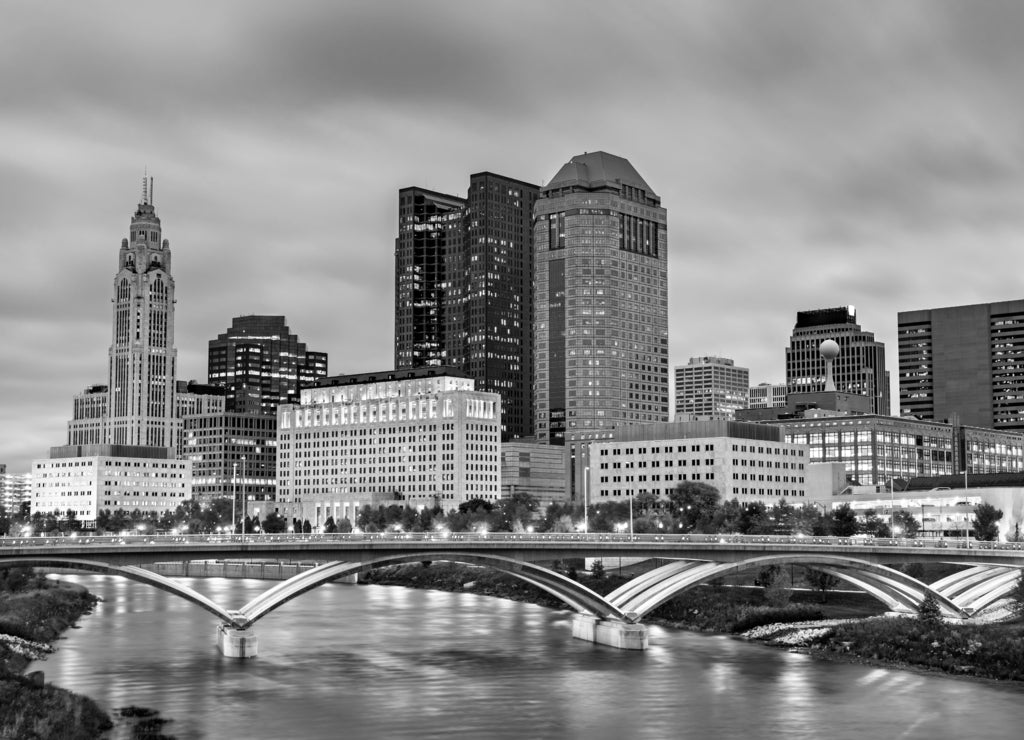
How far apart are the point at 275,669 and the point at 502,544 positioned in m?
20.2

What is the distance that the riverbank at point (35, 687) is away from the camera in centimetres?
6619

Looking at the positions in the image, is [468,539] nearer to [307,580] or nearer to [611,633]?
[611,633]

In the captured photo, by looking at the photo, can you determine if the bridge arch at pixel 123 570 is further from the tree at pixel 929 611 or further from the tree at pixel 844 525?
the tree at pixel 844 525

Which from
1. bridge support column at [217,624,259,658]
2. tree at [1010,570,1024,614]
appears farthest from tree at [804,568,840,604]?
bridge support column at [217,624,259,658]

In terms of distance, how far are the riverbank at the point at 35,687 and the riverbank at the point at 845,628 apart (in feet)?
177

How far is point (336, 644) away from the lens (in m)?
111

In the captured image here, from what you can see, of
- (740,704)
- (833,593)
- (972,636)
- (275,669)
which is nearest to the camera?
(740,704)

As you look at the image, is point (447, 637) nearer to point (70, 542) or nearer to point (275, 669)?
point (275, 669)

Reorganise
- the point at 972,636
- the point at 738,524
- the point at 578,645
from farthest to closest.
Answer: the point at 738,524
the point at 578,645
the point at 972,636

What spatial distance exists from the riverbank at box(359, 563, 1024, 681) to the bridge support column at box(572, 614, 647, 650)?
12.5 metres

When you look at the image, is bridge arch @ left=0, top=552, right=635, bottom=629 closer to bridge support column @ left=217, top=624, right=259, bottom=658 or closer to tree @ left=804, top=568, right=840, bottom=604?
bridge support column @ left=217, top=624, right=259, bottom=658

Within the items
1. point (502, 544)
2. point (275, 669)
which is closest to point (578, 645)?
point (502, 544)

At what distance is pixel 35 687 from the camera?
245 feet

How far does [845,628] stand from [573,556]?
75.8 ft
